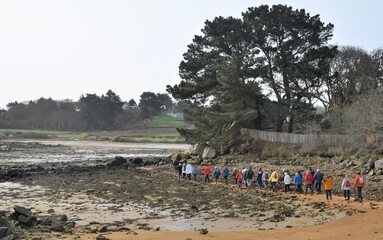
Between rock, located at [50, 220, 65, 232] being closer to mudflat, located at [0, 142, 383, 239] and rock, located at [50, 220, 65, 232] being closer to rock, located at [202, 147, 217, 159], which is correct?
mudflat, located at [0, 142, 383, 239]

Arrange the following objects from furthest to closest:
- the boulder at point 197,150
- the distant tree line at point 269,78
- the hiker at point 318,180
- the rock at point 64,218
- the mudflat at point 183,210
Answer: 1. the boulder at point 197,150
2. the distant tree line at point 269,78
3. the hiker at point 318,180
4. the rock at point 64,218
5. the mudflat at point 183,210

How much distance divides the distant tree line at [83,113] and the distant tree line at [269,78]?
92.7 m

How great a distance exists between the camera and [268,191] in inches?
1047

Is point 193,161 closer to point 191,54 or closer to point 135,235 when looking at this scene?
point 191,54

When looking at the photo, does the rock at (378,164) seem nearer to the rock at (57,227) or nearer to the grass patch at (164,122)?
the rock at (57,227)

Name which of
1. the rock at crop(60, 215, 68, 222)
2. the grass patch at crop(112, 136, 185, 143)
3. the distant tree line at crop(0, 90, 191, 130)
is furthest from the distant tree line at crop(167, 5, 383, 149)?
the distant tree line at crop(0, 90, 191, 130)

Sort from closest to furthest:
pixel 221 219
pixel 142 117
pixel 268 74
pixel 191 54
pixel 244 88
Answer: pixel 221 219 < pixel 244 88 < pixel 268 74 < pixel 191 54 < pixel 142 117

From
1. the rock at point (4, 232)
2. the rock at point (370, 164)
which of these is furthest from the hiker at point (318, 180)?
the rock at point (4, 232)

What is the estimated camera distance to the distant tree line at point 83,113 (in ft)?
465

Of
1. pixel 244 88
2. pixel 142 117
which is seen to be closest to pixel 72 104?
pixel 142 117

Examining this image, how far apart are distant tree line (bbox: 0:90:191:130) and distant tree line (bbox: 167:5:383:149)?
304 ft

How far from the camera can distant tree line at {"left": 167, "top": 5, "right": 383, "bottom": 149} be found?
141 feet

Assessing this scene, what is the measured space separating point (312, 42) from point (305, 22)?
7.54 ft

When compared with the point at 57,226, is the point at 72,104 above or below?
above
